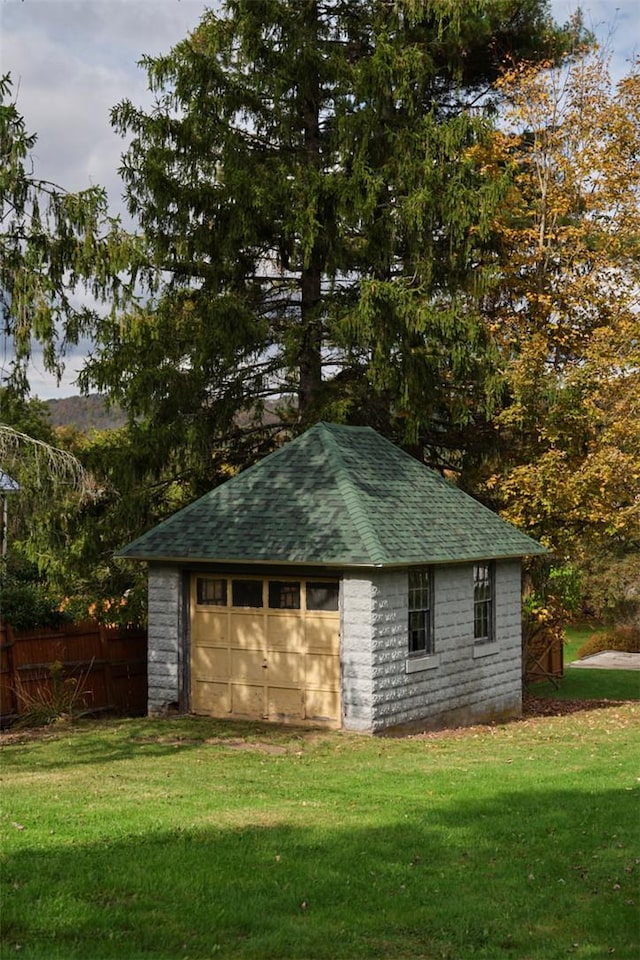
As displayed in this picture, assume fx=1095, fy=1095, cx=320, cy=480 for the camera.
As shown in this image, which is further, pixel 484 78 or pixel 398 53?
pixel 484 78

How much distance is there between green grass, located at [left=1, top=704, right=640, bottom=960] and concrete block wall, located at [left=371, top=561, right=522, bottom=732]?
256cm

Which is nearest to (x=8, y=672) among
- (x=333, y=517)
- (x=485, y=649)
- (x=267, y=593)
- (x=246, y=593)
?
(x=246, y=593)

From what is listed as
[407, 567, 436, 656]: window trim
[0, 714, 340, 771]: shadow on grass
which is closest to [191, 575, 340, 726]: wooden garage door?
[0, 714, 340, 771]: shadow on grass

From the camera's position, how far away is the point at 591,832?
403 inches

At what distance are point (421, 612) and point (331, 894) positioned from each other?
10.8 meters

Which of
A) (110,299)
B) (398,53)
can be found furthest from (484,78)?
(110,299)

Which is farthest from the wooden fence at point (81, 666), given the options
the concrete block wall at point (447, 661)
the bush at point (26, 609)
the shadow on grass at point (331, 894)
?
the shadow on grass at point (331, 894)

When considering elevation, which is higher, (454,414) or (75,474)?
(454,414)

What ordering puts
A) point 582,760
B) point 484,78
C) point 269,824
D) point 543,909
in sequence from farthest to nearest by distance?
point 484,78 → point 582,760 → point 269,824 → point 543,909

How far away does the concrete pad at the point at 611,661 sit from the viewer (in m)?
34.7

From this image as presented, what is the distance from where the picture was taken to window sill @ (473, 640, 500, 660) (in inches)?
804

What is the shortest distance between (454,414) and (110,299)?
37.5 ft

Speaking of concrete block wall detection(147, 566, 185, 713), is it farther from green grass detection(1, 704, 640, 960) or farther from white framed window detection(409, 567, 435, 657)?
white framed window detection(409, 567, 435, 657)

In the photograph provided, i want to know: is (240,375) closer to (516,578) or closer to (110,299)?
(516,578)
